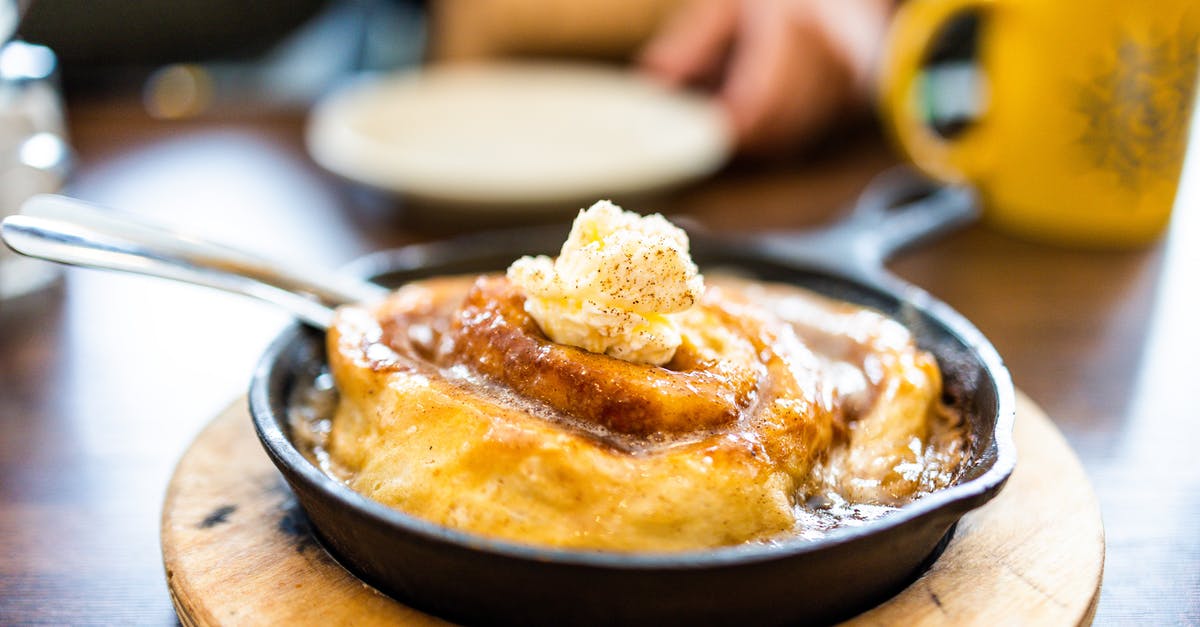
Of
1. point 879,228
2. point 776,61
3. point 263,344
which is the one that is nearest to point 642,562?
point 263,344

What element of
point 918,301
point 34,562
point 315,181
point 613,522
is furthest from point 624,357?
point 315,181

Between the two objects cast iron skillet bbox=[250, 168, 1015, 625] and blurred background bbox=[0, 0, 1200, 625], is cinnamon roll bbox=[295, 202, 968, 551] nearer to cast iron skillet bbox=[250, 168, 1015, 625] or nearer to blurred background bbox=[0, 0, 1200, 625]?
cast iron skillet bbox=[250, 168, 1015, 625]

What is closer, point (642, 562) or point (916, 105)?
point (642, 562)

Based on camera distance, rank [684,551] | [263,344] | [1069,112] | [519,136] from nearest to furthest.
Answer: [684,551], [263,344], [1069,112], [519,136]

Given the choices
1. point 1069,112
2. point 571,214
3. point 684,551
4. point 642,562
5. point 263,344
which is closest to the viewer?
point 642,562

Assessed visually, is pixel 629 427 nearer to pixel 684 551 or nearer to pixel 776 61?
pixel 684 551

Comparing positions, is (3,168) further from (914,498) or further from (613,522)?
(914,498)
